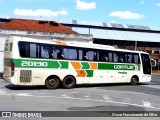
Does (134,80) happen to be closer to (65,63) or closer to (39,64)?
(65,63)

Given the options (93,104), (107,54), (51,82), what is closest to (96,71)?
(107,54)

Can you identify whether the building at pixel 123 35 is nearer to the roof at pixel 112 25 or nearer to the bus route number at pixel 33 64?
the roof at pixel 112 25

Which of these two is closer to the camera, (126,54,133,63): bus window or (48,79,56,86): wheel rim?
(48,79,56,86): wheel rim

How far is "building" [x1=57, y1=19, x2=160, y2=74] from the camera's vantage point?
73.9 metres

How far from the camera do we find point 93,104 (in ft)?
47.0

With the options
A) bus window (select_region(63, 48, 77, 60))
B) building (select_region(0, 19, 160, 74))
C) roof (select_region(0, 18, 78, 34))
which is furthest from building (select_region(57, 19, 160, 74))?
bus window (select_region(63, 48, 77, 60))

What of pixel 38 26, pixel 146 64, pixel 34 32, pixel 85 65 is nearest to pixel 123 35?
pixel 38 26

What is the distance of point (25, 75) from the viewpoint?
19375 millimetres

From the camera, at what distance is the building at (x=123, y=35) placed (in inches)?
2911

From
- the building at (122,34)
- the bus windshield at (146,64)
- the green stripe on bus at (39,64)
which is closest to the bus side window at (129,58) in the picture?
the bus windshield at (146,64)

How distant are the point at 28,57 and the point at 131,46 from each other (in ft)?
193

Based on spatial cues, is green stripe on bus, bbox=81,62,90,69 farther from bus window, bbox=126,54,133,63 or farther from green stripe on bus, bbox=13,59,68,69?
bus window, bbox=126,54,133,63

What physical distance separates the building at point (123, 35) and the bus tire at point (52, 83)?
170 feet

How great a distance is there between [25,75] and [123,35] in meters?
59.0
